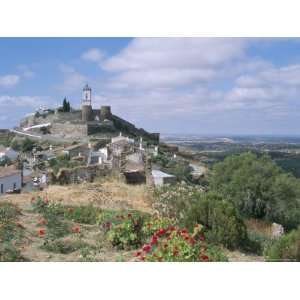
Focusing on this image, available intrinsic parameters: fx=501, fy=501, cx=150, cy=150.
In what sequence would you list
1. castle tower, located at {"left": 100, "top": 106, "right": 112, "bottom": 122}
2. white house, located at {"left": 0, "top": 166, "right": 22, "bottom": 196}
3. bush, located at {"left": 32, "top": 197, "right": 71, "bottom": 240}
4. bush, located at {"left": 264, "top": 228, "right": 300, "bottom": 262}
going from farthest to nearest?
castle tower, located at {"left": 100, "top": 106, "right": 112, "bottom": 122} < white house, located at {"left": 0, "top": 166, "right": 22, "bottom": 196} < bush, located at {"left": 32, "top": 197, "right": 71, "bottom": 240} < bush, located at {"left": 264, "top": 228, "right": 300, "bottom": 262}

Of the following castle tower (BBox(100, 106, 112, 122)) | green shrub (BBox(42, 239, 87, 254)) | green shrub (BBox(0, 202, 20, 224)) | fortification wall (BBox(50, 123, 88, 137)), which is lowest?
green shrub (BBox(42, 239, 87, 254))

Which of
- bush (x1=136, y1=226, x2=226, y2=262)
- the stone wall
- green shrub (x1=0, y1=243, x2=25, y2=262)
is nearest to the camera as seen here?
bush (x1=136, y1=226, x2=226, y2=262)

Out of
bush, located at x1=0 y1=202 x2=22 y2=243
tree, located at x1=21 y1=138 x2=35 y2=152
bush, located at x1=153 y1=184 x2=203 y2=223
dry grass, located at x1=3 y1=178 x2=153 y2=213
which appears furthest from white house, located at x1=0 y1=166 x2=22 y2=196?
tree, located at x1=21 y1=138 x2=35 y2=152

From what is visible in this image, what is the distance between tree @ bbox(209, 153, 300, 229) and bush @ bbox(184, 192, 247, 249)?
12.6ft

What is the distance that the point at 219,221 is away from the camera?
6.21 metres

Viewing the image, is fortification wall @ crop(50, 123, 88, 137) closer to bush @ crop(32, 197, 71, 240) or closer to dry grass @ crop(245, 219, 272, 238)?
dry grass @ crop(245, 219, 272, 238)

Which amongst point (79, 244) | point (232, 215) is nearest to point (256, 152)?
point (232, 215)

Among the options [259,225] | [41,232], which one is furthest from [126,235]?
[259,225]

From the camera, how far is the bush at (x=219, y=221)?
20.0 ft

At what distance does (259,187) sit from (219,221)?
4917mm

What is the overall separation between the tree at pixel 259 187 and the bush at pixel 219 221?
12.6ft

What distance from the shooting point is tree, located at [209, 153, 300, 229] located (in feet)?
34.0

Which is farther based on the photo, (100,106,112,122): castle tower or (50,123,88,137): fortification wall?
(100,106,112,122): castle tower
